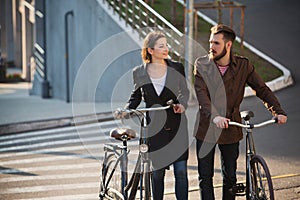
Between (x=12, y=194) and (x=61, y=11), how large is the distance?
12.3 meters

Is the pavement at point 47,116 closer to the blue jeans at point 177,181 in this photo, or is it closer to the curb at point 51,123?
the curb at point 51,123

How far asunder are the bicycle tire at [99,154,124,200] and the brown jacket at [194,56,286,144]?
881 millimetres

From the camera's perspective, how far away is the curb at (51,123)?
507 inches

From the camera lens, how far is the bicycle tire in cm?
618

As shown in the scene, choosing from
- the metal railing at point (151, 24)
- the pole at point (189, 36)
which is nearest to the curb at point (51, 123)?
the pole at point (189, 36)

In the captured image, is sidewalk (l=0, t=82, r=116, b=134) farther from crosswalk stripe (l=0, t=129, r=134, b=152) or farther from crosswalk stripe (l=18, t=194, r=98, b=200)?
crosswalk stripe (l=18, t=194, r=98, b=200)

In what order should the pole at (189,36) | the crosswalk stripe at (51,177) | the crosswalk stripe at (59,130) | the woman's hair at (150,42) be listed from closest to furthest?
the woman's hair at (150,42), the crosswalk stripe at (51,177), the crosswalk stripe at (59,130), the pole at (189,36)

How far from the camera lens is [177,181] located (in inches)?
246

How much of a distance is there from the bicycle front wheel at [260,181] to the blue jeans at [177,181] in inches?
26.4

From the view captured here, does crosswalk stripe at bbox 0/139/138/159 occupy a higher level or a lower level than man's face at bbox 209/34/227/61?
lower

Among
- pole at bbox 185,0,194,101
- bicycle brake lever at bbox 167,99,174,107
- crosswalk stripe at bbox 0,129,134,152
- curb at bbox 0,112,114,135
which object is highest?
pole at bbox 185,0,194,101

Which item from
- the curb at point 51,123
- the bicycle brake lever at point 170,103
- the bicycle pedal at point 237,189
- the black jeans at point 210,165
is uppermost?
the curb at point 51,123

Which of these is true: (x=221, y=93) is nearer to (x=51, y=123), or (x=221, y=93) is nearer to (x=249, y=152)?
(x=249, y=152)

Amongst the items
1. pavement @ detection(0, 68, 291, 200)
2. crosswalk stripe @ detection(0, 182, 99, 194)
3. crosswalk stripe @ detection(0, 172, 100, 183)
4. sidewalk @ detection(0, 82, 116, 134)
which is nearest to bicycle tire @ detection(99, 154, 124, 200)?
crosswalk stripe @ detection(0, 182, 99, 194)
